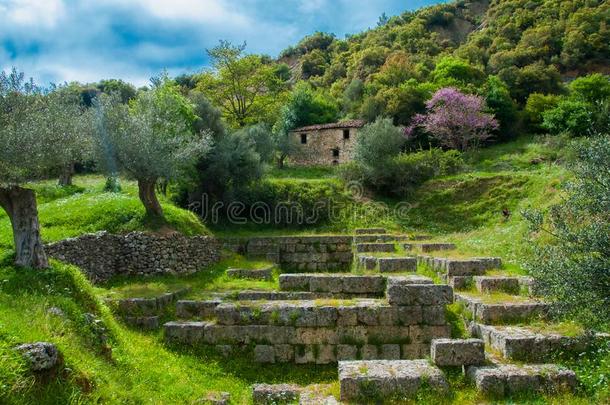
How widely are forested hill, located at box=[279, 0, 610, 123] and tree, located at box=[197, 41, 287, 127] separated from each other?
421 inches

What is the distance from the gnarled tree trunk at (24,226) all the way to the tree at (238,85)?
38019 mm

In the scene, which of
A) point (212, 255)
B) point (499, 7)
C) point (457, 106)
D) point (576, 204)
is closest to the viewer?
point (576, 204)

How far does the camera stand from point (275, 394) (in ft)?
23.5

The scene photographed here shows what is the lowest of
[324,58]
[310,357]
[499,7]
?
[310,357]

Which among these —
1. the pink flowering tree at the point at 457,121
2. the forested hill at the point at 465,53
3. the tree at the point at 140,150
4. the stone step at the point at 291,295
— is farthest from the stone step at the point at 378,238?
the forested hill at the point at 465,53

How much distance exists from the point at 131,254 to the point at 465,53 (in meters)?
63.1

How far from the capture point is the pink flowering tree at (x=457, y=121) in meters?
39.5

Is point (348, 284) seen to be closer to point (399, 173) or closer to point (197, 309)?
point (197, 309)

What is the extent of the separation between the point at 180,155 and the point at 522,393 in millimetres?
14721

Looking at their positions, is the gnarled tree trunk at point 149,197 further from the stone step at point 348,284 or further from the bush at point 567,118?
the bush at point 567,118

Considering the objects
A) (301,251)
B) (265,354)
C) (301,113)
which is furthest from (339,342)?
(301,113)

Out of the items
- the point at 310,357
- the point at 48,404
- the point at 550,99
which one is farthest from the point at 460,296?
the point at 550,99

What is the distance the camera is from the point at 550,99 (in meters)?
47.1

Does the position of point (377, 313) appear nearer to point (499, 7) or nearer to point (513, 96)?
A: point (513, 96)
